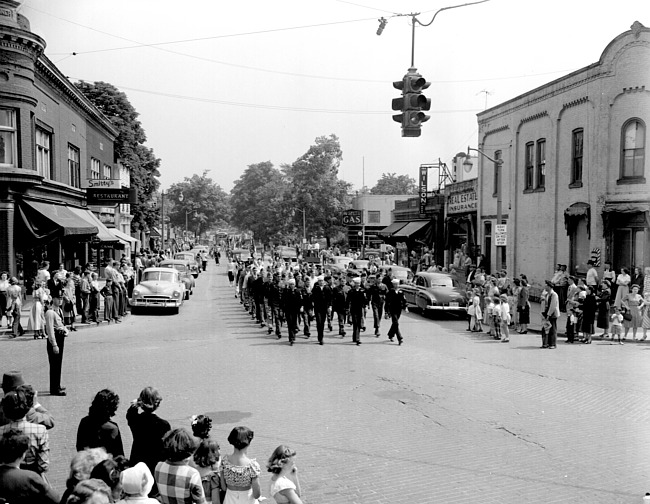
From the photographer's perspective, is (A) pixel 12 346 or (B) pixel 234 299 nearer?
(A) pixel 12 346

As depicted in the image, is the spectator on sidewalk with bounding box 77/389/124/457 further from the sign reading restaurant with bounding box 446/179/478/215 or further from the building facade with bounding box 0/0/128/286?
the sign reading restaurant with bounding box 446/179/478/215

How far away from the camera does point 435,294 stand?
882 inches

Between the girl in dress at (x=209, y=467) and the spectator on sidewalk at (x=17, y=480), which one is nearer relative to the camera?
the spectator on sidewalk at (x=17, y=480)

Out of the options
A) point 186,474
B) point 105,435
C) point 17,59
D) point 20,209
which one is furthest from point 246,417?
point 17,59

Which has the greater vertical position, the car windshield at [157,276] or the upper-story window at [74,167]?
the upper-story window at [74,167]

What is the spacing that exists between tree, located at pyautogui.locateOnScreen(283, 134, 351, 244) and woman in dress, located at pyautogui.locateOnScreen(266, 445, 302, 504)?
161 feet

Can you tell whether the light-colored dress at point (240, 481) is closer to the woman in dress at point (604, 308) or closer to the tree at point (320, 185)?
the woman in dress at point (604, 308)

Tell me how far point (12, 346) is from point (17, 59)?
39.3 ft

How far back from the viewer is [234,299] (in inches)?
1180

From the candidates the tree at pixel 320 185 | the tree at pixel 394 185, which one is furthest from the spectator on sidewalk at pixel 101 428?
the tree at pixel 394 185

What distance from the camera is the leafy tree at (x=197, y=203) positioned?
10619 cm

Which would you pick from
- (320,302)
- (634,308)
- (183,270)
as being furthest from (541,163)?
(183,270)

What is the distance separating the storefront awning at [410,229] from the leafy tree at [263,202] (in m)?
13.7

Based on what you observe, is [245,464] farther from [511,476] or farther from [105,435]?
[511,476]
